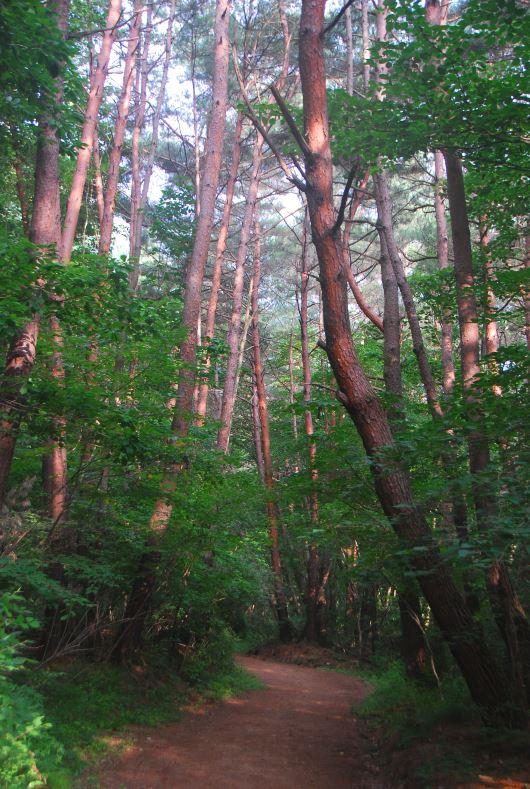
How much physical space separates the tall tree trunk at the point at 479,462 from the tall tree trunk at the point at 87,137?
5.88m

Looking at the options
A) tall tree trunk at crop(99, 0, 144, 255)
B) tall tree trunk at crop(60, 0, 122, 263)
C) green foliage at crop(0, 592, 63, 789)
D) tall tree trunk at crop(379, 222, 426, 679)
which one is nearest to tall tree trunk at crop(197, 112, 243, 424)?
tall tree trunk at crop(99, 0, 144, 255)

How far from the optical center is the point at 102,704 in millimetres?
8469

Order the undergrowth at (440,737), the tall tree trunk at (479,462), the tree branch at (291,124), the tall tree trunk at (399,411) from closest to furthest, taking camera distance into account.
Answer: the tall tree trunk at (479,462)
the undergrowth at (440,737)
the tree branch at (291,124)
the tall tree trunk at (399,411)

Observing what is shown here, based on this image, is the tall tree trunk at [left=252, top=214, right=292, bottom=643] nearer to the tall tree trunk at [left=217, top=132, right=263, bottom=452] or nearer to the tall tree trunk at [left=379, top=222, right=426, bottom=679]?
the tall tree trunk at [left=217, top=132, right=263, bottom=452]

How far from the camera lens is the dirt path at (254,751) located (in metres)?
6.75

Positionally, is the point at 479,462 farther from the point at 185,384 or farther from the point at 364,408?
the point at 185,384

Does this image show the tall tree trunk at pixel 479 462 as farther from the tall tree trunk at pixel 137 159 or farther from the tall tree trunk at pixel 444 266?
the tall tree trunk at pixel 137 159

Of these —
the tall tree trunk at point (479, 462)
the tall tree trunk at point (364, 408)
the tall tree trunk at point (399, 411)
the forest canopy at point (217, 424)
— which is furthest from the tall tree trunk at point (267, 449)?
the tall tree trunk at point (364, 408)

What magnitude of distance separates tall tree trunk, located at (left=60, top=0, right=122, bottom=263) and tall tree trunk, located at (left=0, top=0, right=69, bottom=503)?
1325mm

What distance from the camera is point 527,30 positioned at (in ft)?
22.2

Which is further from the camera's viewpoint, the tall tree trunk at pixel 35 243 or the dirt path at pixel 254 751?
the tall tree trunk at pixel 35 243

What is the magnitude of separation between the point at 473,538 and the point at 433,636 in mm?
6682

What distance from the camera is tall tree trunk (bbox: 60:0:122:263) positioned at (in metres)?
10.6

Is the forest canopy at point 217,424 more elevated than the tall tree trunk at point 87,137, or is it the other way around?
the tall tree trunk at point 87,137
